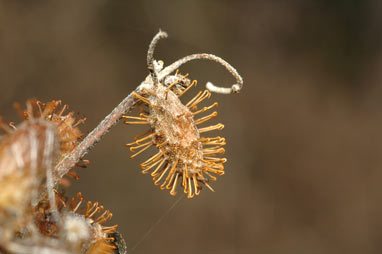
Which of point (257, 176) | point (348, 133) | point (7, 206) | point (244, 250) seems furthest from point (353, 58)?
point (7, 206)

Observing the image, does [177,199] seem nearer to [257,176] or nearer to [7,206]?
[257,176]

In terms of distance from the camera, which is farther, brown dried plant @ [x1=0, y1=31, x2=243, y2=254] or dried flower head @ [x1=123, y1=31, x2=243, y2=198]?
dried flower head @ [x1=123, y1=31, x2=243, y2=198]

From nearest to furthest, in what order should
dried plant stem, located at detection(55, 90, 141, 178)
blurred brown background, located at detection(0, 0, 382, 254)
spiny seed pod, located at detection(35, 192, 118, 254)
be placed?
spiny seed pod, located at detection(35, 192, 118, 254)
dried plant stem, located at detection(55, 90, 141, 178)
blurred brown background, located at detection(0, 0, 382, 254)

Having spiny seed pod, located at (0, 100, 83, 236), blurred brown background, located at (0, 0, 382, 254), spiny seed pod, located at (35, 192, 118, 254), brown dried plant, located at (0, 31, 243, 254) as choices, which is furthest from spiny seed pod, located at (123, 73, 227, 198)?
blurred brown background, located at (0, 0, 382, 254)

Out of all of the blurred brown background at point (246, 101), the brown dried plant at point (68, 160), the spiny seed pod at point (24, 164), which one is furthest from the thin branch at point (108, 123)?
the blurred brown background at point (246, 101)

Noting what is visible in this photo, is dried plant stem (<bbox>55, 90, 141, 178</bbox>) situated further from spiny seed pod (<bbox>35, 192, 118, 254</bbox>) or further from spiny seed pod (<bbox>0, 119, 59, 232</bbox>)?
spiny seed pod (<bbox>0, 119, 59, 232</bbox>)

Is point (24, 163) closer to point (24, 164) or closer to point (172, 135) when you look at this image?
point (24, 164)

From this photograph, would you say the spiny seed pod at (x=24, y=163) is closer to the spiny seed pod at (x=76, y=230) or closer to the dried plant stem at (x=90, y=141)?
the spiny seed pod at (x=76, y=230)
